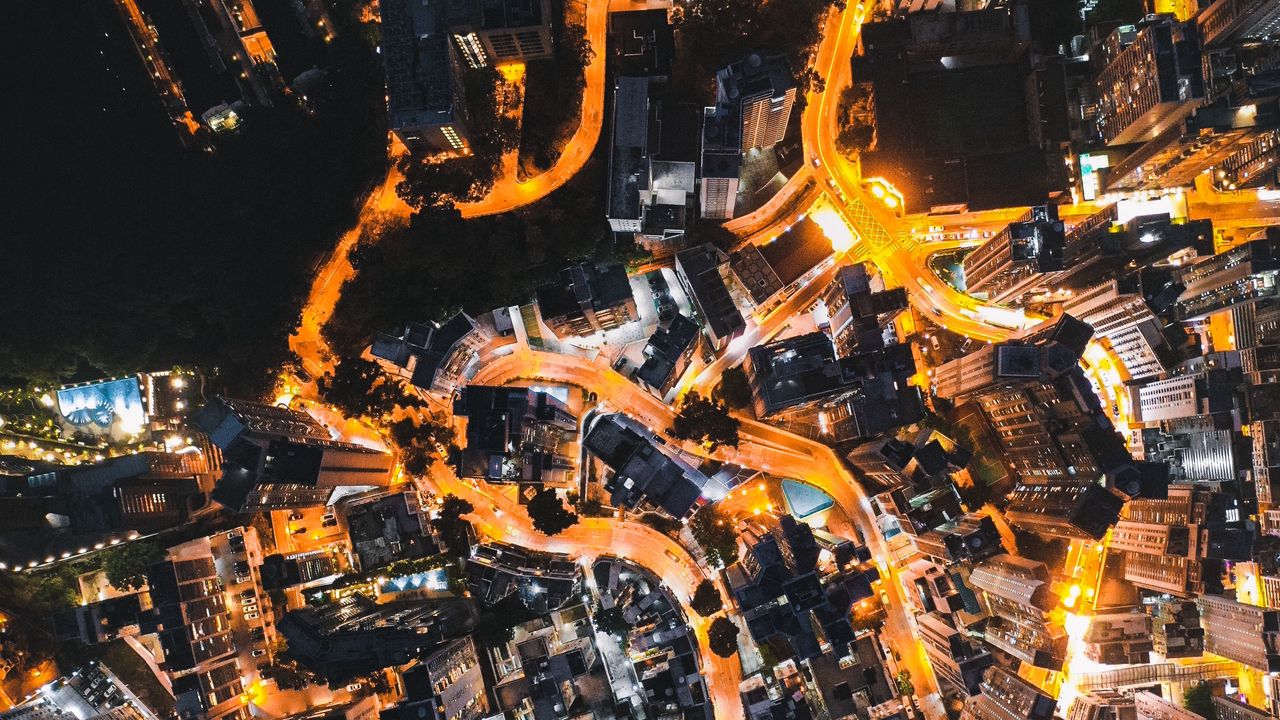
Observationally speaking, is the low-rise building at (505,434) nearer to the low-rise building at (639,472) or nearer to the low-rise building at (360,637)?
the low-rise building at (639,472)

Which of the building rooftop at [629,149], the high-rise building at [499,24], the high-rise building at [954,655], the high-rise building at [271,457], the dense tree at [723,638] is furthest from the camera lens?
the dense tree at [723,638]

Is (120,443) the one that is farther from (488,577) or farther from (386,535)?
(488,577)

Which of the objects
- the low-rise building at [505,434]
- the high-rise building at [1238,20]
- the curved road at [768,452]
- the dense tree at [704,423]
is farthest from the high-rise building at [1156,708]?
the high-rise building at [1238,20]

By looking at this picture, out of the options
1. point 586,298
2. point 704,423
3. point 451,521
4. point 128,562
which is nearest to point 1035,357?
point 704,423

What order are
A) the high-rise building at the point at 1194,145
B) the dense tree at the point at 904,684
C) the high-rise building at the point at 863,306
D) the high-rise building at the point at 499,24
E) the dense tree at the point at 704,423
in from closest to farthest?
the high-rise building at the point at 499,24 → the high-rise building at the point at 1194,145 → the high-rise building at the point at 863,306 → the dense tree at the point at 704,423 → the dense tree at the point at 904,684

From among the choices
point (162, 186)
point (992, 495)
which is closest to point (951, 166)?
point (992, 495)
